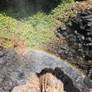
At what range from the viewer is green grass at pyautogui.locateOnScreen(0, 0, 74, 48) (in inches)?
352

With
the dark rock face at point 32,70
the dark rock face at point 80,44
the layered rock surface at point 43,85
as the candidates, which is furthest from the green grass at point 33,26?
the layered rock surface at point 43,85

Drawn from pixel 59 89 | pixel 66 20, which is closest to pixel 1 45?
pixel 59 89

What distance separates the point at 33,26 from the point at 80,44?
3.41 m

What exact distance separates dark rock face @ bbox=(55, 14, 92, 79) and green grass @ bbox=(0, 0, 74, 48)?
4.07ft

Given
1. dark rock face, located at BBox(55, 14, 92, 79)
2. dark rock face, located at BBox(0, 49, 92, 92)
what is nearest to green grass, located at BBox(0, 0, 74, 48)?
dark rock face, located at BBox(0, 49, 92, 92)

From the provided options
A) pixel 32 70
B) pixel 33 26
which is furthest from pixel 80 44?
pixel 33 26

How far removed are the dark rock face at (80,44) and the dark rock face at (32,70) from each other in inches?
21.6

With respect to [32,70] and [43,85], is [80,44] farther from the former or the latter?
[43,85]

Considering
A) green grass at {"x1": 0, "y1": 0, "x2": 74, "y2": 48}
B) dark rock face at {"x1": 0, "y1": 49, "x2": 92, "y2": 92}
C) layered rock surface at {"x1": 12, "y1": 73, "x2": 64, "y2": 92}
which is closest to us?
layered rock surface at {"x1": 12, "y1": 73, "x2": 64, "y2": 92}

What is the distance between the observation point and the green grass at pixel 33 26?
8943 millimetres

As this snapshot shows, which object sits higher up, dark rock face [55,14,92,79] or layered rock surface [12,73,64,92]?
dark rock face [55,14,92,79]

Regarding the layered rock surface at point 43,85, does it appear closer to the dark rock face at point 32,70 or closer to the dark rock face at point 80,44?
the dark rock face at point 32,70

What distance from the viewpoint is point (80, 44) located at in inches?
336

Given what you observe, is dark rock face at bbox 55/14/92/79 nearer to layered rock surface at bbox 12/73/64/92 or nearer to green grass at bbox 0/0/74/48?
green grass at bbox 0/0/74/48
